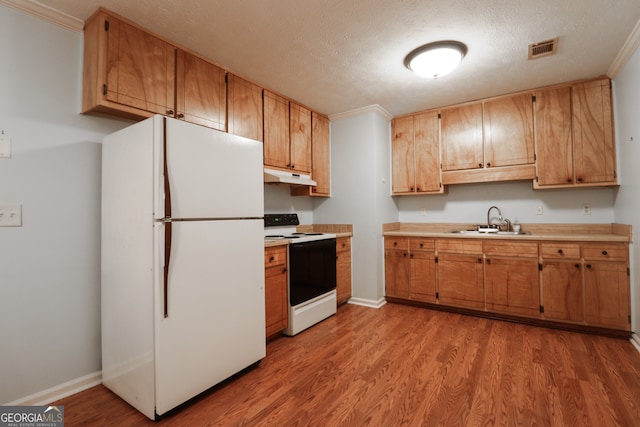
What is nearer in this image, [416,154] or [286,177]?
[286,177]

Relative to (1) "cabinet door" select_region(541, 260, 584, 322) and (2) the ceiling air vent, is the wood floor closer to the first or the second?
(1) "cabinet door" select_region(541, 260, 584, 322)

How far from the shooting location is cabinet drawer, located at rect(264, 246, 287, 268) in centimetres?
256

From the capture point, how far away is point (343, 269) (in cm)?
368

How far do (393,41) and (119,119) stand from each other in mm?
2139

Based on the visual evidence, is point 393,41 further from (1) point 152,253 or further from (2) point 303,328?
(2) point 303,328

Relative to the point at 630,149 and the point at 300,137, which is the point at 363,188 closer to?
the point at 300,137

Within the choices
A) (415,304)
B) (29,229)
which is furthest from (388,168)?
(29,229)

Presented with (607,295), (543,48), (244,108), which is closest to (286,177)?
(244,108)

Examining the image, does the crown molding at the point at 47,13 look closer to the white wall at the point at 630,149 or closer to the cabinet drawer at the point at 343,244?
the cabinet drawer at the point at 343,244

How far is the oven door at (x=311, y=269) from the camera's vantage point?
2834 millimetres

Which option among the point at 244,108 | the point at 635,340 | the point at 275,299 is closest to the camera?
the point at 635,340

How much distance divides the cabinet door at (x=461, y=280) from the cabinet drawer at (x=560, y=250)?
575 mm

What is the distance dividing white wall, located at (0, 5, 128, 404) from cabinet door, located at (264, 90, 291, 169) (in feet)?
4.61

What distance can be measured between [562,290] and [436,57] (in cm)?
249
